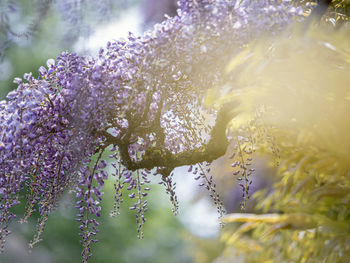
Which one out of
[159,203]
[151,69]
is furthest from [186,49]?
[159,203]

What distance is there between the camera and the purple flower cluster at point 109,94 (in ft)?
5.08

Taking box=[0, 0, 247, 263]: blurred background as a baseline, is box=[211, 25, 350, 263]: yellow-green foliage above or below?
below

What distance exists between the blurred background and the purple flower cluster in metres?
0.10

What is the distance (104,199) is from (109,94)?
6874mm

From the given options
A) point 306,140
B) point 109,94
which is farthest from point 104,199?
point 306,140

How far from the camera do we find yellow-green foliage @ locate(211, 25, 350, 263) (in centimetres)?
139

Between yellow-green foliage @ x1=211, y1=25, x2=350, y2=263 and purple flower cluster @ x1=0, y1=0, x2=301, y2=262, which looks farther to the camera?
purple flower cluster @ x1=0, y1=0, x2=301, y2=262

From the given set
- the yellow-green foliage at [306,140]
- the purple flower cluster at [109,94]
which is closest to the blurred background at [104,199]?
the purple flower cluster at [109,94]

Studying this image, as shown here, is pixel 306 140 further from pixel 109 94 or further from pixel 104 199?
pixel 104 199

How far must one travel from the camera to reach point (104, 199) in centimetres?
819

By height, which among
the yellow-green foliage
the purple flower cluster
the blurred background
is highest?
the blurred background

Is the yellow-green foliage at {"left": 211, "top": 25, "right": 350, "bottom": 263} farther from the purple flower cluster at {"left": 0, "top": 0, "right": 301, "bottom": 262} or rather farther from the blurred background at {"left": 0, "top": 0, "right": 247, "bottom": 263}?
the blurred background at {"left": 0, "top": 0, "right": 247, "bottom": 263}

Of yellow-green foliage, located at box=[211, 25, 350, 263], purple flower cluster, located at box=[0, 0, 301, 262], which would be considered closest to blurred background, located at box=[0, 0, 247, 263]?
purple flower cluster, located at box=[0, 0, 301, 262]

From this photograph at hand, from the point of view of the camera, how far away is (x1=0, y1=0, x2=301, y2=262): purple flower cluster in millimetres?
1550
